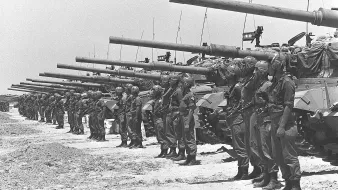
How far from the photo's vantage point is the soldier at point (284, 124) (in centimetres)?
862

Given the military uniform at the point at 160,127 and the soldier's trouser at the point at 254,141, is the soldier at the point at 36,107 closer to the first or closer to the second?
the military uniform at the point at 160,127

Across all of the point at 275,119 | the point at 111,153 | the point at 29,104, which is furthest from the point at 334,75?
the point at 29,104

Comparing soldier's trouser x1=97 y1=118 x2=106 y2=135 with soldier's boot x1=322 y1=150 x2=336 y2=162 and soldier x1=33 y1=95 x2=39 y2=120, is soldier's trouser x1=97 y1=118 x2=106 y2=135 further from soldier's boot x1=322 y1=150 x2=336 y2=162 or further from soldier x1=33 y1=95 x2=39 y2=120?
soldier x1=33 y1=95 x2=39 y2=120

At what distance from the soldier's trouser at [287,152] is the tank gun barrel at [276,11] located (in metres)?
1.67

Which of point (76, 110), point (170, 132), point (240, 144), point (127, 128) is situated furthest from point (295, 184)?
point (76, 110)

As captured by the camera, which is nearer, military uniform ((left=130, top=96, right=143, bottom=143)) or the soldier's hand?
the soldier's hand

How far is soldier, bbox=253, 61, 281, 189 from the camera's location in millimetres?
9531

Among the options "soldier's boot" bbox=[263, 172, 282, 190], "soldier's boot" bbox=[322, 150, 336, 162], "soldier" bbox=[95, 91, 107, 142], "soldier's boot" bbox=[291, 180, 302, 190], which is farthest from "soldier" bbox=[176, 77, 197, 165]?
"soldier" bbox=[95, 91, 107, 142]

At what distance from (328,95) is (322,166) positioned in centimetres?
158

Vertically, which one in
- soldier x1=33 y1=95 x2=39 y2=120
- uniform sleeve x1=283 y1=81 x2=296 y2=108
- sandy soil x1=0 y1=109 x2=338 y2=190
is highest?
uniform sleeve x1=283 y1=81 x2=296 y2=108

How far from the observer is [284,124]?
8.62 metres

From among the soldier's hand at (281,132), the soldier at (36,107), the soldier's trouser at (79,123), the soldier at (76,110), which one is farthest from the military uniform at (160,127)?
the soldier at (36,107)

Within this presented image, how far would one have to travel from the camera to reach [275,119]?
29.4 feet

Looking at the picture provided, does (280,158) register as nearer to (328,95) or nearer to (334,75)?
(328,95)
